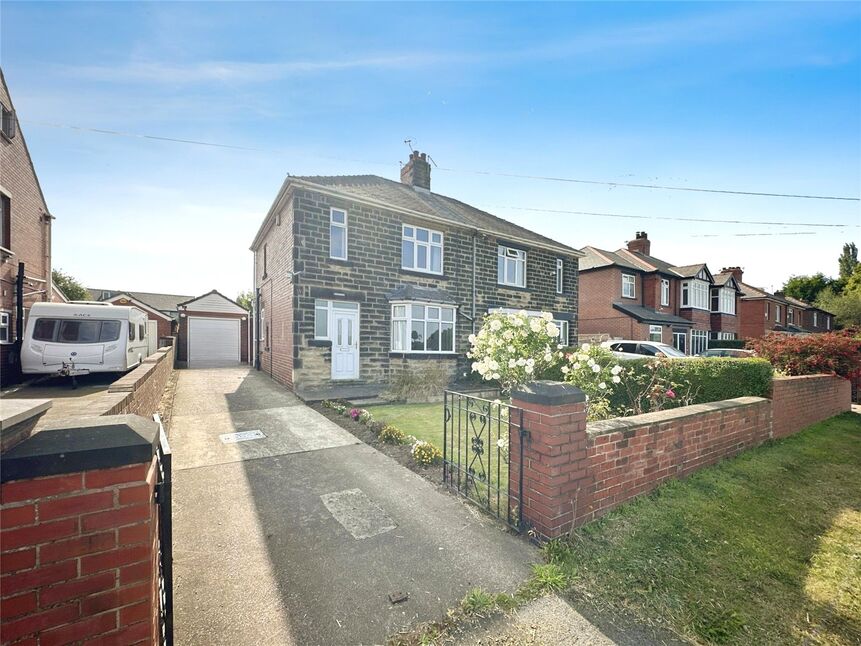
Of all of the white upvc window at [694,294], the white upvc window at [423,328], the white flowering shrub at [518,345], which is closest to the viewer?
the white flowering shrub at [518,345]

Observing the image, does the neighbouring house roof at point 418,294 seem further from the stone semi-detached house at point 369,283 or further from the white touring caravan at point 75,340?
the white touring caravan at point 75,340

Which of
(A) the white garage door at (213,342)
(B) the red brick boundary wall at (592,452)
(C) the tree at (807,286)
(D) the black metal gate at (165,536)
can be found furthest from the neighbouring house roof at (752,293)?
(D) the black metal gate at (165,536)

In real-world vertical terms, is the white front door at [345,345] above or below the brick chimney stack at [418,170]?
below

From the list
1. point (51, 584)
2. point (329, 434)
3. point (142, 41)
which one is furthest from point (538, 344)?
point (142, 41)

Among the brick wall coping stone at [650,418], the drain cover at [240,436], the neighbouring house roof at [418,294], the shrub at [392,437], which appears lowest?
the drain cover at [240,436]

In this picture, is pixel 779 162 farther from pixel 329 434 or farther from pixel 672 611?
pixel 329 434

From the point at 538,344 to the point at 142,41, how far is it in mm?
7309

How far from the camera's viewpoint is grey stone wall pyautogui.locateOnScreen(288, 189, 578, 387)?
11.2 m

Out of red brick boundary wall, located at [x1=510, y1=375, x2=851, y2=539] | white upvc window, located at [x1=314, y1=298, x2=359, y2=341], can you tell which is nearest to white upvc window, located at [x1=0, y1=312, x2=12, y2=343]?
white upvc window, located at [x1=314, y1=298, x2=359, y2=341]

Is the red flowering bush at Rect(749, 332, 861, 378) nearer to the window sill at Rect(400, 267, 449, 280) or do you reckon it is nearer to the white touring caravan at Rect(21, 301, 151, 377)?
the window sill at Rect(400, 267, 449, 280)

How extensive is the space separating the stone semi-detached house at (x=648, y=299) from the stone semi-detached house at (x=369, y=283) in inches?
342

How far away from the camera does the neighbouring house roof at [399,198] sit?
12039 mm

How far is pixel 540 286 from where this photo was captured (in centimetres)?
1767

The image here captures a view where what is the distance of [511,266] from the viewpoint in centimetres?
1695
